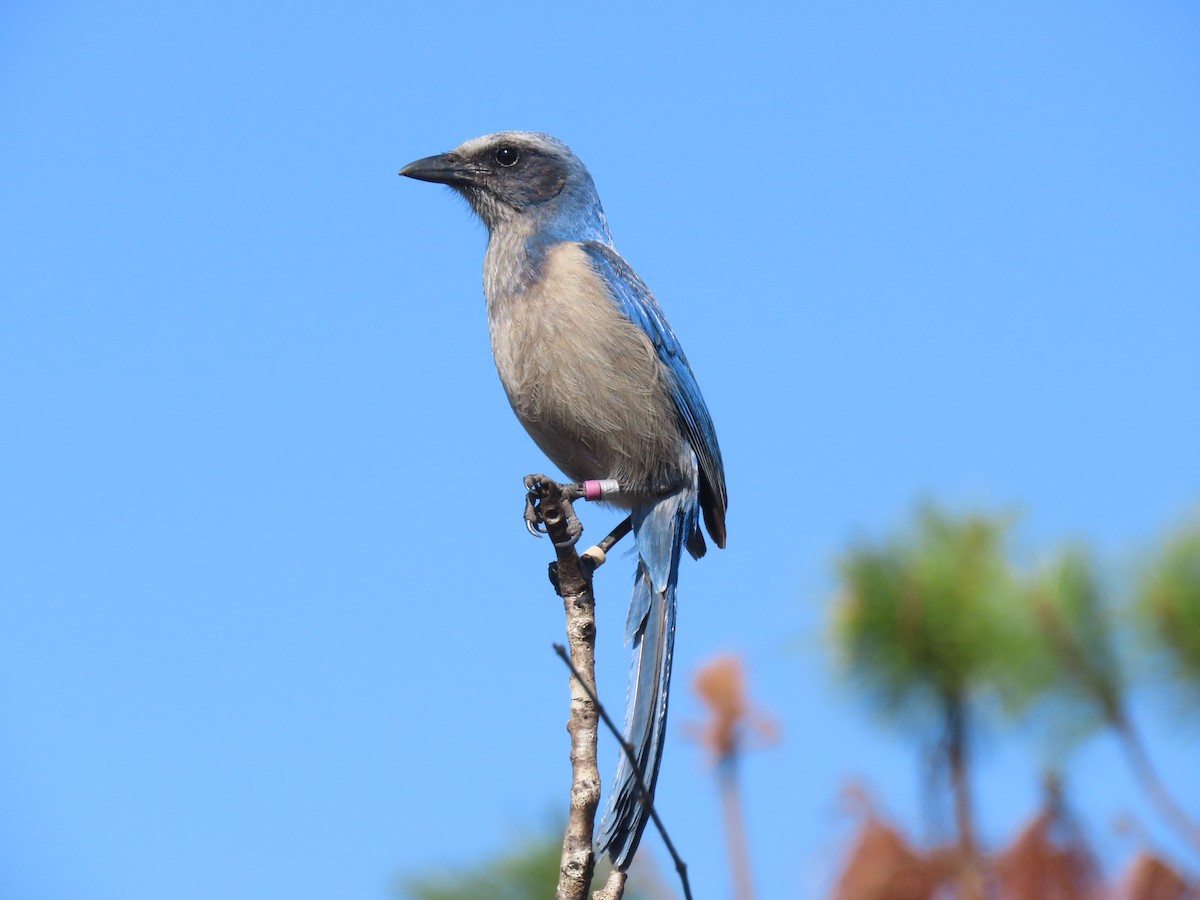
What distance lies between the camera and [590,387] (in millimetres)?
5215

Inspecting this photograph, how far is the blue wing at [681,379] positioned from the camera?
552 centimetres

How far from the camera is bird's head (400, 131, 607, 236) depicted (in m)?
6.05

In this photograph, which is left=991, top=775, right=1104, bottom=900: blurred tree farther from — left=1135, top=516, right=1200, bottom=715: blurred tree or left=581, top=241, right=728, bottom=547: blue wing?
left=581, top=241, right=728, bottom=547: blue wing

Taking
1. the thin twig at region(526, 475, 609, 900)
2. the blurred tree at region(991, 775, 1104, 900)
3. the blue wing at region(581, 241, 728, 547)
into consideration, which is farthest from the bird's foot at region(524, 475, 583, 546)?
the blurred tree at region(991, 775, 1104, 900)

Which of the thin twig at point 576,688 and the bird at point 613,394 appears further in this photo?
the bird at point 613,394

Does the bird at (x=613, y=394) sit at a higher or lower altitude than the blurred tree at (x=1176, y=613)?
higher

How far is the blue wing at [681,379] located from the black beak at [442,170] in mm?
818

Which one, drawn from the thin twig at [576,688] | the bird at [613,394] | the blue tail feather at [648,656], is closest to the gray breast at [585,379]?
the bird at [613,394]

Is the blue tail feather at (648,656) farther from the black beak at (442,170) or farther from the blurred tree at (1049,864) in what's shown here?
the black beak at (442,170)

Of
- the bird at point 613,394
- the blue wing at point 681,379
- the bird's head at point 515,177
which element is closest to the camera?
the bird at point 613,394

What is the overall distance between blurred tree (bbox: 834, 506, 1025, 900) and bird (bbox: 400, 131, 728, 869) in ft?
2.30

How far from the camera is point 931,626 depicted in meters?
5.49

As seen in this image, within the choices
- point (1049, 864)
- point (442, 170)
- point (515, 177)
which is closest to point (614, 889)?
point (1049, 864)

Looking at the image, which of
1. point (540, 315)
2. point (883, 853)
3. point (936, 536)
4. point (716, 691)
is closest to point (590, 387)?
point (540, 315)
